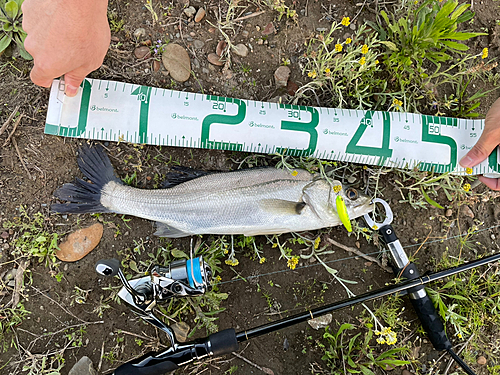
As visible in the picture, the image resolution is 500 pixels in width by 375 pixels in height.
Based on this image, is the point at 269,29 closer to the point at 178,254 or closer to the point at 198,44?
the point at 198,44

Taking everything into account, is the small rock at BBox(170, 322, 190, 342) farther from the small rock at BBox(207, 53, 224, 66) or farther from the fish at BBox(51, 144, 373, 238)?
the small rock at BBox(207, 53, 224, 66)

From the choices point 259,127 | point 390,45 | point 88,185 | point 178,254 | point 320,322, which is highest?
point 390,45

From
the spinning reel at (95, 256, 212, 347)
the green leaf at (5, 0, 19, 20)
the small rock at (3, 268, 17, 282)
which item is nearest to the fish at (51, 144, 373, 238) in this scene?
the spinning reel at (95, 256, 212, 347)

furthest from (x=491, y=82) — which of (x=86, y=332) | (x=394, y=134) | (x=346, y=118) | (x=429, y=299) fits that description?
(x=86, y=332)

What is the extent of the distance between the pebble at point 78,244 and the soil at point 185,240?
79 millimetres

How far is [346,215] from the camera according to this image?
3346mm

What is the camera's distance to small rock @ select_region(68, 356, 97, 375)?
3.58 metres

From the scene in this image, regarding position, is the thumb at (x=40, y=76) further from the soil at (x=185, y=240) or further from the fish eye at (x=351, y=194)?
the fish eye at (x=351, y=194)

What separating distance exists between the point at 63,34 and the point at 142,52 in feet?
3.71

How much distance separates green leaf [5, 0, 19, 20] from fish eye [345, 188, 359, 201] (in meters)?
4.19

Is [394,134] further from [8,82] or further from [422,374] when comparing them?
[8,82]

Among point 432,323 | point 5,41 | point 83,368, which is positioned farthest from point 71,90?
point 432,323

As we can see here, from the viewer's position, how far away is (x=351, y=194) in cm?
362

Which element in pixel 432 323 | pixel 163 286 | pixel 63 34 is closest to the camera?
pixel 63 34
